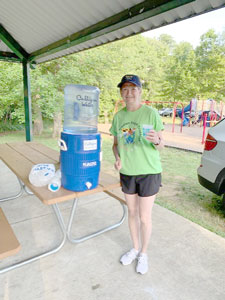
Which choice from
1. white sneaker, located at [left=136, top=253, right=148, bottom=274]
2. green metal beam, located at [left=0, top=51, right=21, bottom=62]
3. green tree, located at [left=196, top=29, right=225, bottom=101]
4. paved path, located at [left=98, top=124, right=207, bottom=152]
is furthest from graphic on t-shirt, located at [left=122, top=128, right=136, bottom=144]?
green tree, located at [left=196, top=29, right=225, bottom=101]

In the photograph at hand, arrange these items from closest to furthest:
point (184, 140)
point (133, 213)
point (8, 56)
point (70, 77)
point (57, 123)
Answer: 1. point (133, 213)
2. point (8, 56)
3. point (70, 77)
4. point (184, 140)
5. point (57, 123)

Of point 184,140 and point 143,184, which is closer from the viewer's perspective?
point 143,184

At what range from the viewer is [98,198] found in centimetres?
328

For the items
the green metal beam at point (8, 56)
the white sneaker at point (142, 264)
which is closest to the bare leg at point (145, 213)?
the white sneaker at point (142, 264)

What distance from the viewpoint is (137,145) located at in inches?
65.7

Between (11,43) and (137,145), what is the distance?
4333mm

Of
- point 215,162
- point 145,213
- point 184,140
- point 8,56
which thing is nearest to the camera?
point 145,213

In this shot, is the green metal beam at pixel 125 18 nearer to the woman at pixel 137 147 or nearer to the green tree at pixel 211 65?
the woman at pixel 137 147

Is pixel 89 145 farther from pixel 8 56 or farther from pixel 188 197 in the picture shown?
pixel 8 56

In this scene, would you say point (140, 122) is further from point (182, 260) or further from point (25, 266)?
point (25, 266)

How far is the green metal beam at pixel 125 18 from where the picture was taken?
1964 mm

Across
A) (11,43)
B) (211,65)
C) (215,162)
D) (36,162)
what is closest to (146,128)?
(36,162)

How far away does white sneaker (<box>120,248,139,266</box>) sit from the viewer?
196 centimetres

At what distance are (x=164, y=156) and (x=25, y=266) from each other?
17.8 ft
